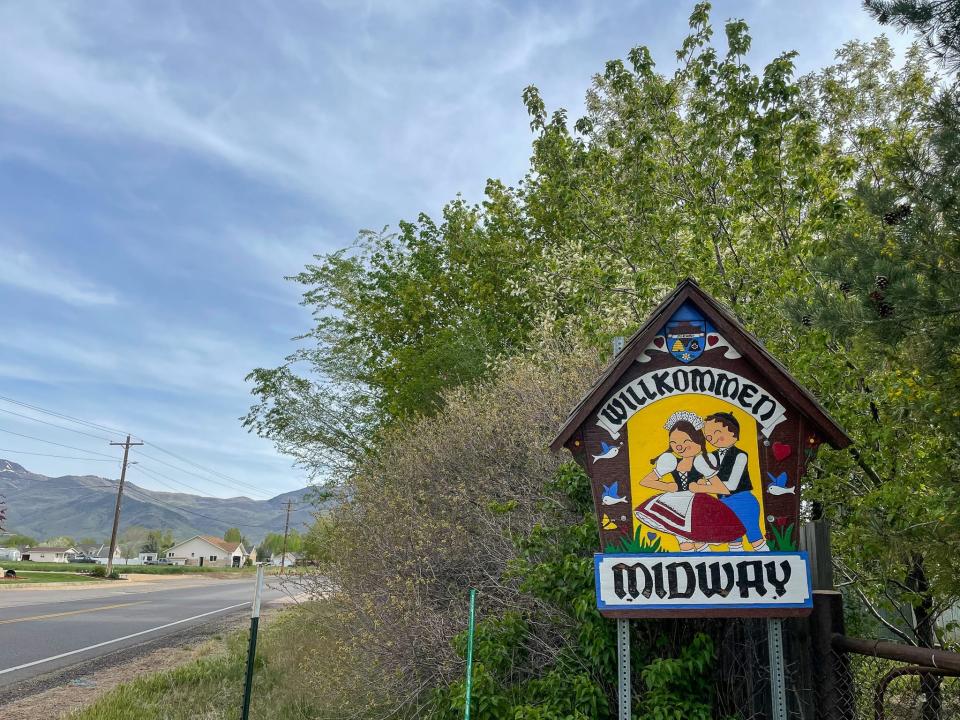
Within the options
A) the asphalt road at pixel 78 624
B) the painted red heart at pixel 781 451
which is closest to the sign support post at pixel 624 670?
the painted red heart at pixel 781 451

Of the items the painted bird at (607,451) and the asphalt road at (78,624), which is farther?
the asphalt road at (78,624)

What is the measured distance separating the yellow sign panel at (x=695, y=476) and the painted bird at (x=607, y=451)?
0.10m

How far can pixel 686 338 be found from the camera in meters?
5.54

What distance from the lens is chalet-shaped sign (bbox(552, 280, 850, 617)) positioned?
5.03 m

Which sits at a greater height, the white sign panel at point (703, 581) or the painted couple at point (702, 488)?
the painted couple at point (702, 488)

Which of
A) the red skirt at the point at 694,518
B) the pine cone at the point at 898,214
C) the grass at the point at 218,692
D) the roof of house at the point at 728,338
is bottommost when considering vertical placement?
the grass at the point at 218,692

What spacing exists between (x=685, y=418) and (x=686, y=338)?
23.4 inches

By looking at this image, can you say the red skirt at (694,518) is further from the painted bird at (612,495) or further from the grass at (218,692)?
the grass at (218,692)

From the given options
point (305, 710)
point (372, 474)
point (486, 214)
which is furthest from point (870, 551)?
point (486, 214)

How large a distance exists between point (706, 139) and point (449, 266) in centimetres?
1220

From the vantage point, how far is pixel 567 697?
19.7 feet

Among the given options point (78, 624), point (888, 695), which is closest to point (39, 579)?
point (78, 624)

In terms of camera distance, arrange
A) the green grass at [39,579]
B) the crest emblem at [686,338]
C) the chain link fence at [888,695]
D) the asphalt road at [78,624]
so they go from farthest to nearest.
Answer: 1. the green grass at [39,579]
2. the asphalt road at [78,624]
3. the crest emblem at [686,338]
4. the chain link fence at [888,695]

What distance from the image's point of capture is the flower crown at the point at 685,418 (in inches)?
210
